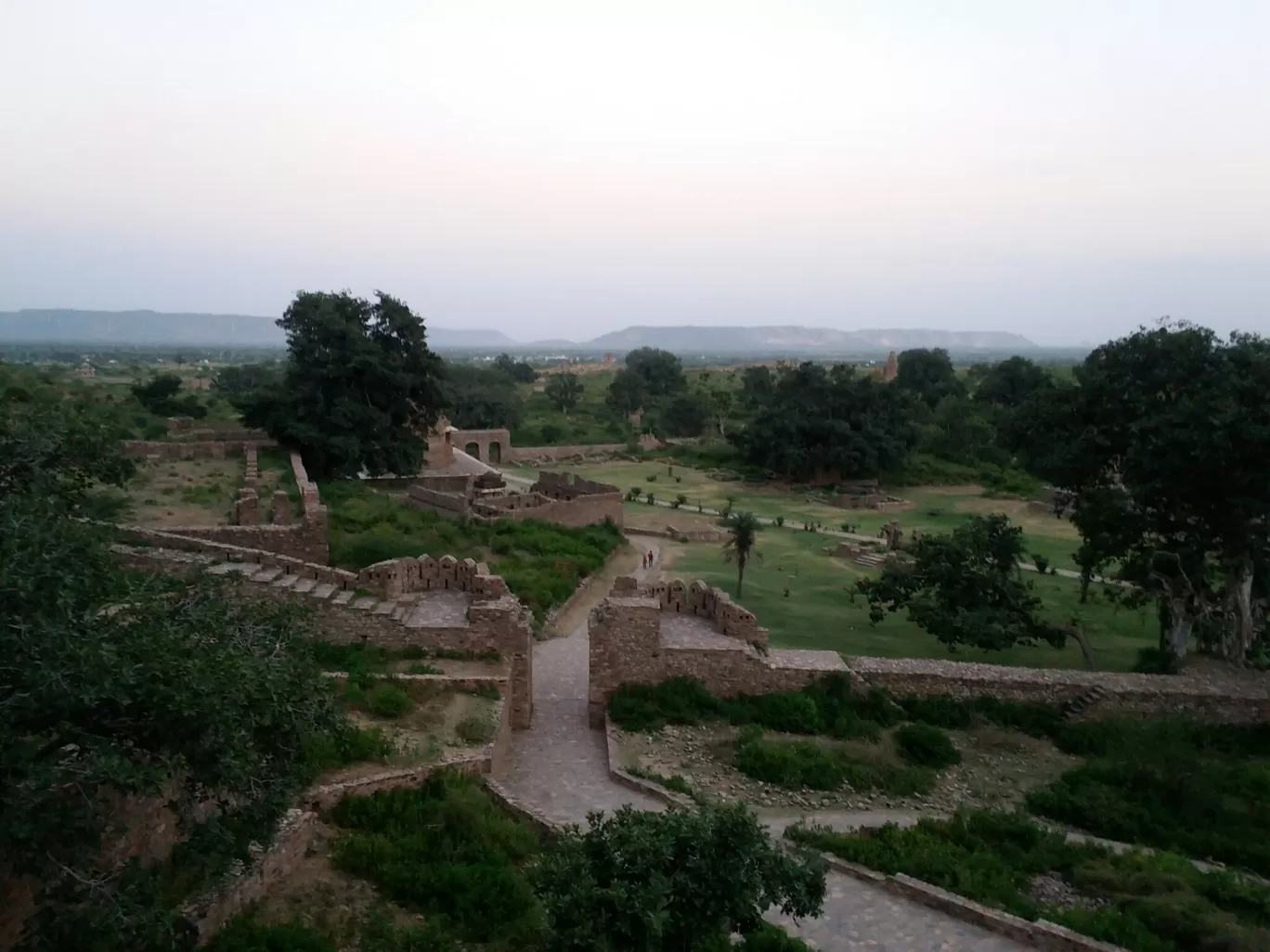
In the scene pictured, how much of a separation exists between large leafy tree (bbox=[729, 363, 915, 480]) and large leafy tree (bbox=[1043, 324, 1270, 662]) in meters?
30.0

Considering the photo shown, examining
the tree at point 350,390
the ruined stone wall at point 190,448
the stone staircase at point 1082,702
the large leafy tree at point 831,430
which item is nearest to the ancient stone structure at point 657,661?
the stone staircase at point 1082,702

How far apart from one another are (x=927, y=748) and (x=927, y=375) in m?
76.1

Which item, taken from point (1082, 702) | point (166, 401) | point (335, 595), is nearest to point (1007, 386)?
point (166, 401)

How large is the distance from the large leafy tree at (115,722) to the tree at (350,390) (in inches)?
913

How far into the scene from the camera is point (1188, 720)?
15008 mm

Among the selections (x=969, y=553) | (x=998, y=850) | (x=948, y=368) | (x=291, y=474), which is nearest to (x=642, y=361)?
(x=948, y=368)

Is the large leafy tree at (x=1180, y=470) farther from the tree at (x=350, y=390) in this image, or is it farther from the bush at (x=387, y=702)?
the tree at (x=350, y=390)

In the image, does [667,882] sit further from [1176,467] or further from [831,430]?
[831,430]

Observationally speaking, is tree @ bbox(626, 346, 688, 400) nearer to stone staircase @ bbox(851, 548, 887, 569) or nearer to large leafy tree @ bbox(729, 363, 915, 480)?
large leafy tree @ bbox(729, 363, 915, 480)

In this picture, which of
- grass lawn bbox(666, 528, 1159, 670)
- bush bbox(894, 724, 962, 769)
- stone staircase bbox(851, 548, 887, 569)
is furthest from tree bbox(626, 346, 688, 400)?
bush bbox(894, 724, 962, 769)

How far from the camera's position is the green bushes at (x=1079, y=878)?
9242 mm

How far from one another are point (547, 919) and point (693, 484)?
44.2 metres

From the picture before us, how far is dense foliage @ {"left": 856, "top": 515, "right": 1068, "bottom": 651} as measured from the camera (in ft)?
57.8

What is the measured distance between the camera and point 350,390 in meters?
31.6
